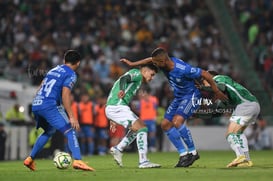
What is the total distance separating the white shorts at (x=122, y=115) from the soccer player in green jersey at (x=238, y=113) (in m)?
1.81

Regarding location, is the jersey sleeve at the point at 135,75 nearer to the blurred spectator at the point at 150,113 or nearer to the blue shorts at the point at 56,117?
the blue shorts at the point at 56,117

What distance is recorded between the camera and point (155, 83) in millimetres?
31000

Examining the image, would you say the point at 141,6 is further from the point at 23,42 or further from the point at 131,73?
the point at 131,73

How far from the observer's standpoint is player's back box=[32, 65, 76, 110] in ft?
50.6

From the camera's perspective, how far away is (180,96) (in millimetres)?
16672

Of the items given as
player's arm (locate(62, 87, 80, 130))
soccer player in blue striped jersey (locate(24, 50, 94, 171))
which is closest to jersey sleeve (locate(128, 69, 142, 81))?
soccer player in blue striped jersey (locate(24, 50, 94, 171))

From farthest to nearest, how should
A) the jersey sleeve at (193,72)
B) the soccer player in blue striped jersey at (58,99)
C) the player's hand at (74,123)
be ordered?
1. the jersey sleeve at (193,72)
2. the soccer player in blue striped jersey at (58,99)
3. the player's hand at (74,123)

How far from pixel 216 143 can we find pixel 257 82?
3.10 meters

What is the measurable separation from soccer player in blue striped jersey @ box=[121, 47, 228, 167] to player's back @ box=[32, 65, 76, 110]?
1.48m

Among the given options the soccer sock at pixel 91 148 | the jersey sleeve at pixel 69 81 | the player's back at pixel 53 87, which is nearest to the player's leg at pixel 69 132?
the player's back at pixel 53 87

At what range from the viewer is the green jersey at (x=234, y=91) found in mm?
15891

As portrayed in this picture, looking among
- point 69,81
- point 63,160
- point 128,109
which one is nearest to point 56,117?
point 69,81

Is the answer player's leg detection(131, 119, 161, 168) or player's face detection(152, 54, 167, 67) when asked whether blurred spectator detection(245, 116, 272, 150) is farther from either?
player's face detection(152, 54, 167, 67)

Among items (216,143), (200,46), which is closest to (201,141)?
(216,143)
